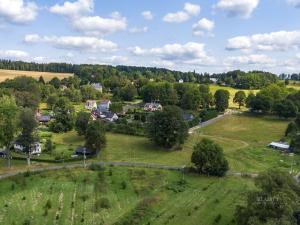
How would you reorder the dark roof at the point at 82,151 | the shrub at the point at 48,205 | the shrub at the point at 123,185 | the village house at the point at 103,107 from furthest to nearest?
the village house at the point at 103,107, the dark roof at the point at 82,151, the shrub at the point at 123,185, the shrub at the point at 48,205

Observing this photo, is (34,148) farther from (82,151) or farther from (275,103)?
(275,103)

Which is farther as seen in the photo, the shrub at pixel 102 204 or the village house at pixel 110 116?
the village house at pixel 110 116

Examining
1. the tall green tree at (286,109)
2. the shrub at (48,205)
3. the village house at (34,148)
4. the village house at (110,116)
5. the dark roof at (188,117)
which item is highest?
the tall green tree at (286,109)

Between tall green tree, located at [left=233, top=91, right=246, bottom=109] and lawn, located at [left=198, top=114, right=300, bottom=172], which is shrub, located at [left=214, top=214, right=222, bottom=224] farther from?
tall green tree, located at [left=233, top=91, right=246, bottom=109]

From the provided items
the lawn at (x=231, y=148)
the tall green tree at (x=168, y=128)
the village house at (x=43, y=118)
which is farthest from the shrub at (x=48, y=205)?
the village house at (x=43, y=118)

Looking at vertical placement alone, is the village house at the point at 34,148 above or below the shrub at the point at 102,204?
above

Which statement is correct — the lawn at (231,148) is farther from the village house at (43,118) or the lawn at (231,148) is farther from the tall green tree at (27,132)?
the village house at (43,118)

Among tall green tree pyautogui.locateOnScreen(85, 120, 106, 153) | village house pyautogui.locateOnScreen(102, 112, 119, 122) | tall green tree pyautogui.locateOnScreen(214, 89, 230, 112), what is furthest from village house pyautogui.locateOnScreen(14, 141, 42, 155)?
tall green tree pyautogui.locateOnScreen(214, 89, 230, 112)
